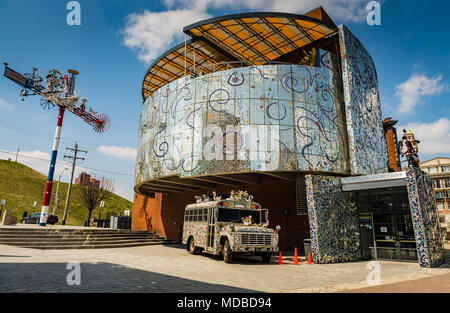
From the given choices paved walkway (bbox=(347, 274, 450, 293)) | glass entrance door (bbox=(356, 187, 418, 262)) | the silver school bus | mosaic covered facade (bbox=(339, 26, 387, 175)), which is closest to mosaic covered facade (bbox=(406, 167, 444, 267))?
glass entrance door (bbox=(356, 187, 418, 262))

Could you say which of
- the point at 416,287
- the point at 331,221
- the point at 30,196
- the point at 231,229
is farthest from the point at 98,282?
the point at 30,196

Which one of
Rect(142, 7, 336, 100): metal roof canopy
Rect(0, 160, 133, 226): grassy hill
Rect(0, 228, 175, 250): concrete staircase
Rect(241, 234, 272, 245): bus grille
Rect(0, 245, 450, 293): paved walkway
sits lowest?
Rect(0, 245, 450, 293): paved walkway

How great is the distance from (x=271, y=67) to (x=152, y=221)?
848 inches

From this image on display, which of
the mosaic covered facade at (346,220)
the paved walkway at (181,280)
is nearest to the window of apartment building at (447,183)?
A: the mosaic covered facade at (346,220)

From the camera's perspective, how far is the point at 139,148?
2447cm

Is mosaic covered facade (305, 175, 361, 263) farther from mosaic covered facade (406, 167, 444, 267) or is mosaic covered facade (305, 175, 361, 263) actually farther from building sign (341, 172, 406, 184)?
mosaic covered facade (406, 167, 444, 267)

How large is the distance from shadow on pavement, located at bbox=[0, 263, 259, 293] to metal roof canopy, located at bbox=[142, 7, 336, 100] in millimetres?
15207

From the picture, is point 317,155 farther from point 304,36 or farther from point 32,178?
point 32,178

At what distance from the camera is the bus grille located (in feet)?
42.8

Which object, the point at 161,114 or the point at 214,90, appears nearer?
the point at 214,90

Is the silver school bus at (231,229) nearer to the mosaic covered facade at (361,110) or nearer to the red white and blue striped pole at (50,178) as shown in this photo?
the mosaic covered facade at (361,110)

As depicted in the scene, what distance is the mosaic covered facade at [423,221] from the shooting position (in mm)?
Result: 12328

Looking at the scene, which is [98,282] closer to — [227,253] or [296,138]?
[227,253]
